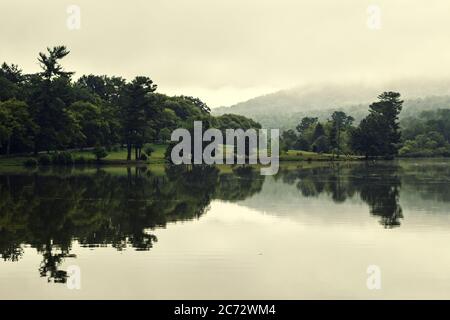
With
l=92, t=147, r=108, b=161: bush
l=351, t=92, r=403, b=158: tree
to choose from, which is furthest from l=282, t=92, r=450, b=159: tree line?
l=92, t=147, r=108, b=161: bush

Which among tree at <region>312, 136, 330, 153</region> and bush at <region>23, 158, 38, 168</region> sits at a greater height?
tree at <region>312, 136, 330, 153</region>

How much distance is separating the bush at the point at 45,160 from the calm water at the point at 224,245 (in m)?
57.5

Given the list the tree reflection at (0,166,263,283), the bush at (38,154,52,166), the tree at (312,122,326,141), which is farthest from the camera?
the tree at (312,122,326,141)

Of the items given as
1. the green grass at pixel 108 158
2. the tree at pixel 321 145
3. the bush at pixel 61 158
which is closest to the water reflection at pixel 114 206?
the green grass at pixel 108 158

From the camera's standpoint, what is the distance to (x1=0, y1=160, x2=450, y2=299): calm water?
19.5 m

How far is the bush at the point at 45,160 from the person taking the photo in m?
106

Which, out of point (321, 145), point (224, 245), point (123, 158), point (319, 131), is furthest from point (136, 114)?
point (224, 245)

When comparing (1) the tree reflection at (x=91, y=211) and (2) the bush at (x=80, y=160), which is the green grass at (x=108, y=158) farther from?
(1) the tree reflection at (x=91, y=211)

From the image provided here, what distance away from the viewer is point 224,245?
26906 millimetres

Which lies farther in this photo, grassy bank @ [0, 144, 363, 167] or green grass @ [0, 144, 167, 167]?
grassy bank @ [0, 144, 363, 167]

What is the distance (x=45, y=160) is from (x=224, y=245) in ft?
277

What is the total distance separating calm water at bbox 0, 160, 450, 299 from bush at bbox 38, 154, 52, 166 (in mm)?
57502

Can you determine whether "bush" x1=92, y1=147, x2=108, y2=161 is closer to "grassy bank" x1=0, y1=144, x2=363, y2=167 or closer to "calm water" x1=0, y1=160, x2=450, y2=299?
"grassy bank" x1=0, y1=144, x2=363, y2=167

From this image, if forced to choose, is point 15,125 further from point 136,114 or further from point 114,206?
point 114,206
